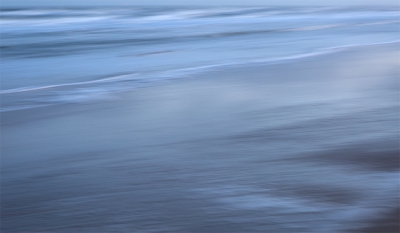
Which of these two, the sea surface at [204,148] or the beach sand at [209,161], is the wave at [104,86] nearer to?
the sea surface at [204,148]

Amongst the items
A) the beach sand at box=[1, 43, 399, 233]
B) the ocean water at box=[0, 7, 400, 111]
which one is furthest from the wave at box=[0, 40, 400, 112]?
the beach sand at box=[1, 43, 399, 233]

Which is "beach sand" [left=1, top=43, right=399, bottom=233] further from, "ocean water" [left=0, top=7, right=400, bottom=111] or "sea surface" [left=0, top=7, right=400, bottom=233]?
"ocean water" [left=0, top=7, right=400, bottom=111]

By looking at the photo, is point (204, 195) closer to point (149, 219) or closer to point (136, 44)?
point (149, 219)

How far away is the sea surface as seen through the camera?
2.17 metres

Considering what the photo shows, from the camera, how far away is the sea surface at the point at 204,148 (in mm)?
2166

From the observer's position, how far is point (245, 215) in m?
2.14

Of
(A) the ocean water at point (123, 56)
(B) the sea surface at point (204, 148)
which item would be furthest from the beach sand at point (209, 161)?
(A) the ocean water at point (123, 56)

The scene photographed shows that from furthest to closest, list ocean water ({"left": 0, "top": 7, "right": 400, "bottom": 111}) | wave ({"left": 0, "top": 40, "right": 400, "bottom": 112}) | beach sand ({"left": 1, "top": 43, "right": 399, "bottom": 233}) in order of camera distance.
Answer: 1. ocean water ({"left": 0, "top": 7, "right": 400, "bottom": 111})
2. wave ({"left": 0, "top": 40, "right": 400, "bottom": 112})
3. beach sand ({"left": 1, "top": 43, "right": 399, "bottom": 233})

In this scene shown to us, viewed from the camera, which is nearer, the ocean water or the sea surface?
the sea surface

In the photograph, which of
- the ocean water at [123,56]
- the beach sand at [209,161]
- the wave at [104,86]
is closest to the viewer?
the beach sand at [209,161]

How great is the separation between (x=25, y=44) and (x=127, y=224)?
845 centimetres

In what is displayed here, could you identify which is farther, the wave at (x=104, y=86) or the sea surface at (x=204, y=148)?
the wave at (x=104, y=86)

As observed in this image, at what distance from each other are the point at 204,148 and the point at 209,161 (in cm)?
25

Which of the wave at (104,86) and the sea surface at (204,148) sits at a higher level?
Answer: the wave at (104,86)
